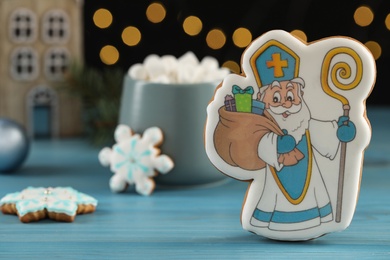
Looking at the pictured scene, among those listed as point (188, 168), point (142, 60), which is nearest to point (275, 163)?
point (188, 168)

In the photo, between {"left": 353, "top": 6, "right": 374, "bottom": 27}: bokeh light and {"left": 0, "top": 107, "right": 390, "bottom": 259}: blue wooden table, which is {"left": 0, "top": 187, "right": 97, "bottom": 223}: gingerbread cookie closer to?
{"left": 0, "top": 107, "right": 390, "bottom": 259}: blue wooden table

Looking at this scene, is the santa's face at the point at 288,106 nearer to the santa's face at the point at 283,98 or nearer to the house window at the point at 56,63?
the santa's face at the point at 283,98

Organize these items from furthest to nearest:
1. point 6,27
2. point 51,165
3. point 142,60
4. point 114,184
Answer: point 142,60
point 6,27
point 51,165
point 114,184

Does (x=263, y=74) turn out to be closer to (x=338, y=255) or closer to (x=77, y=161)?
(x=338, y=255)

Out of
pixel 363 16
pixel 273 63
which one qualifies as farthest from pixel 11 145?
pixel 363 16

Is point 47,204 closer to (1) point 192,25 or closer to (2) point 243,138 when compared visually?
(2) point 243,138

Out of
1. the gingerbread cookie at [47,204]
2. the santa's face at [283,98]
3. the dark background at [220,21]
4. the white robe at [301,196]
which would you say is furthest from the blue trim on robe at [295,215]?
the dark background at [220,21]
